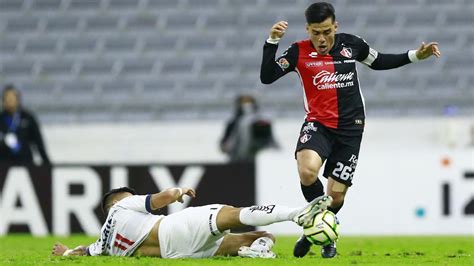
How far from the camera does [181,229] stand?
820 centimetres

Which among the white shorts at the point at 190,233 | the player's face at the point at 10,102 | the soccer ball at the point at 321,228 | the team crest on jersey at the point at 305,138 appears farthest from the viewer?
the player's face at the point at 10,102

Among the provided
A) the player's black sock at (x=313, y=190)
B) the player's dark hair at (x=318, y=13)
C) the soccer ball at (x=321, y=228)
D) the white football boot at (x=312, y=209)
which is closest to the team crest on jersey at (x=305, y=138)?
the player's black sock at (x=313, y=190)

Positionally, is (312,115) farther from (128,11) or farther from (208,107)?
(128,11)

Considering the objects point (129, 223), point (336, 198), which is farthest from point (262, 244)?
point (129, 223)

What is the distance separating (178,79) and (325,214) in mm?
10089

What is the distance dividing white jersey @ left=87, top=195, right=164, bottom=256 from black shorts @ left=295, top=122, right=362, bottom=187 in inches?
51.4

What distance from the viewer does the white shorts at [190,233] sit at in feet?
26.8

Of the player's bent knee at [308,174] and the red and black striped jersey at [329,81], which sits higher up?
the red and black striped jersey at [329,81]

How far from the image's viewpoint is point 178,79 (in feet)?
57.8

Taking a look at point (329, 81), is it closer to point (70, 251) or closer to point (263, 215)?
point (263, 215)

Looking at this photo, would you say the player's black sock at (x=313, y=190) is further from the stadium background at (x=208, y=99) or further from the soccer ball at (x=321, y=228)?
the stadium background at (x=208, y=99)

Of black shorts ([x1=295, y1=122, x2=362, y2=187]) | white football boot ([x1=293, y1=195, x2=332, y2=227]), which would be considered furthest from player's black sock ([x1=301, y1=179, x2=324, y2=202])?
white football boot ([x1=293, y1=195, x2=332, y2=227])

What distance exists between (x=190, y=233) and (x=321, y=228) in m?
1.04

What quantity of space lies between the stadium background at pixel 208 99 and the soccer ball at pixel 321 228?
6387 millimetres
